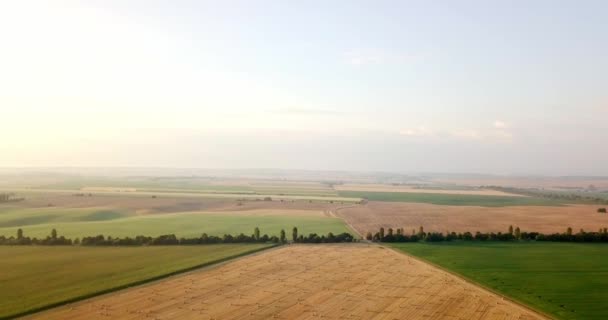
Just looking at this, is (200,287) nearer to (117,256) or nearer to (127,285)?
(127,285)

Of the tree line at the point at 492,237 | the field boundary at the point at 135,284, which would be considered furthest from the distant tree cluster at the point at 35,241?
the tree line at the point at 492,237

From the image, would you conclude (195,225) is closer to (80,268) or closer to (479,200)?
(80,268)

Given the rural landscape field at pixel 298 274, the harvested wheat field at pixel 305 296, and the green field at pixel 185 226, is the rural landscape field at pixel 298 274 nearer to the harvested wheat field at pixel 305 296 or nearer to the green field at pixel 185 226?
the harvested wheat field at pixel 305 296

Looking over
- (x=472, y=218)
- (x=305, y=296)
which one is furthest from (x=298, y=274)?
(x=472, y=218)

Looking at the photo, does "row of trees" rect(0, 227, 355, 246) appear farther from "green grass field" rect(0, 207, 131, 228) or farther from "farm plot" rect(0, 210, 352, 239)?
"green grass field" rect(0, 207, 131, 228)

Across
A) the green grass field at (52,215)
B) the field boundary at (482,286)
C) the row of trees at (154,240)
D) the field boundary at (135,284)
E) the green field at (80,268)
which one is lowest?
the field boundary at (482,286)

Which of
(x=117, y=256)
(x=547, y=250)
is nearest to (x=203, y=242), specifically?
(x=117, y=256)
